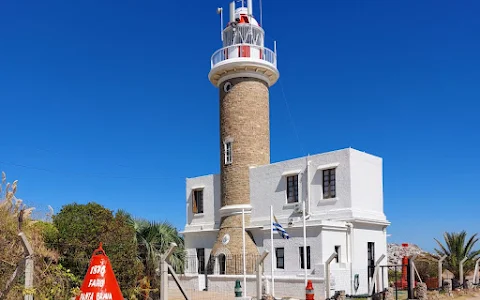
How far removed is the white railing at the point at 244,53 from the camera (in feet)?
89.8

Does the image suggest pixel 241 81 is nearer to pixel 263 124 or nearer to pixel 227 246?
pixel 263 124

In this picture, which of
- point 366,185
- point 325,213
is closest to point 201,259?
point 325,213

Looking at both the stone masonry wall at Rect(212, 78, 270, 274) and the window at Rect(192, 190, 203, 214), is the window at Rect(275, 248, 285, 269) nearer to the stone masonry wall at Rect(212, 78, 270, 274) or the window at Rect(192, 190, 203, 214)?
the stone masonry wall at Rect(212, 78, 270, 274)

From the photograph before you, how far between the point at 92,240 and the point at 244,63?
1300 cm

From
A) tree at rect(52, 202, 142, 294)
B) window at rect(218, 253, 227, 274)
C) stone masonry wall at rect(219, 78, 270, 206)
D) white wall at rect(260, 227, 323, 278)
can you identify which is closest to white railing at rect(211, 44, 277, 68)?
stone masonry wall at rect(219, 78, 270, 206)

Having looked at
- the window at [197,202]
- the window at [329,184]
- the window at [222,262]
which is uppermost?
the window at [329,184]

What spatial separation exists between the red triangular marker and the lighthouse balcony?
64.1ft

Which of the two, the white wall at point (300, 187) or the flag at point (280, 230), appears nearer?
the flag at point (280, 230)

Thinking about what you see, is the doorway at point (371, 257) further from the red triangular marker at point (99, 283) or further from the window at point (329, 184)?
the red triangular marker at point (99, 283)

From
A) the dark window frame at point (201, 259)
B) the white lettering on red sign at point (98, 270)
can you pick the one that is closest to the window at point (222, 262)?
the dark window frame at point (201, 259)

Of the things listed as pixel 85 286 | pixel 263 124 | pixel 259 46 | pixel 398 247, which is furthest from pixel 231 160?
pixel 398 247

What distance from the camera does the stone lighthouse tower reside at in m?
27.0

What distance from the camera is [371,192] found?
81.1 feet

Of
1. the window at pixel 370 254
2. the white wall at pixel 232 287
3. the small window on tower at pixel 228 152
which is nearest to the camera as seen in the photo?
the white wall at pixel 232 287
